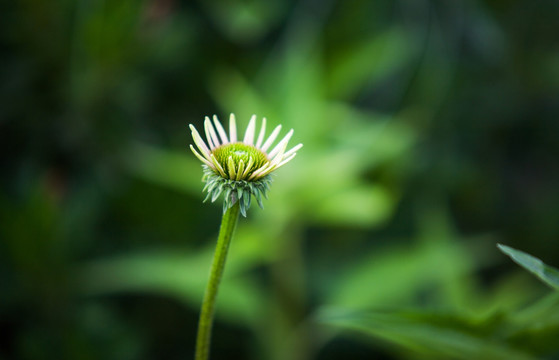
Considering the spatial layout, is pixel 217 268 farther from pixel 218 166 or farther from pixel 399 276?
pixel 399 276

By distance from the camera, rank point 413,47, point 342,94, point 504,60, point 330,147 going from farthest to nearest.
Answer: point 504,60
point 413,47
point 342,94
point 330,147

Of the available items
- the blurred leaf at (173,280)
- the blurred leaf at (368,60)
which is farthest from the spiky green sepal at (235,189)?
the blurred leaf at (368,60)

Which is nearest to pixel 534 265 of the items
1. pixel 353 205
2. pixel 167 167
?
pixel 353 205

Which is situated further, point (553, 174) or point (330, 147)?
point (553, 174)

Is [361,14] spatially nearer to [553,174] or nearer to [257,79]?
[257,79]

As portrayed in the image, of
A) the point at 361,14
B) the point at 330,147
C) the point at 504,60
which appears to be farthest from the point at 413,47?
the point at 330,147

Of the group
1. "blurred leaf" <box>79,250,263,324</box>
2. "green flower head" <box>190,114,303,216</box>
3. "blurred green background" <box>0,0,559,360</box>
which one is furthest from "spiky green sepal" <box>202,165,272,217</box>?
"blurred leaf" <box>79,250,263,324</box>
